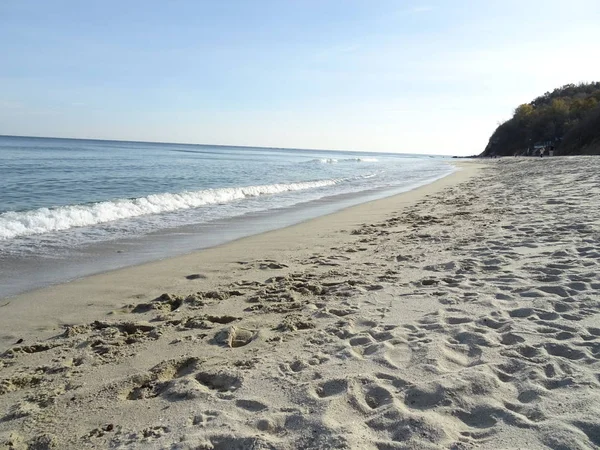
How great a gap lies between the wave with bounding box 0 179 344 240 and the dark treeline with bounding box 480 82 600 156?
34.8 meters

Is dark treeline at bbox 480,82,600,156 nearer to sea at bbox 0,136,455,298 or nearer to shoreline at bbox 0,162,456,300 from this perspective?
sea at bbox 0,136,455,298

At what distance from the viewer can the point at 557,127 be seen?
183 feet

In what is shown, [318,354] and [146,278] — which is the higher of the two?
[318,354]

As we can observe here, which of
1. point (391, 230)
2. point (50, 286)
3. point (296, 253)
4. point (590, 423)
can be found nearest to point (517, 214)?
point (391, 230)

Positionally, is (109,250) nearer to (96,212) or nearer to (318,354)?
(96,212)

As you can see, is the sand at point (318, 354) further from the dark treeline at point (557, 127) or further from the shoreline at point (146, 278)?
the dark treeline at point (557, 127)

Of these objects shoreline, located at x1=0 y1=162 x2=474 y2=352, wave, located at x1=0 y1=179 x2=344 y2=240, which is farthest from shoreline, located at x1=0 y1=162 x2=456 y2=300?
wave, located at x1=0 y1=179 x2=344 y2=240

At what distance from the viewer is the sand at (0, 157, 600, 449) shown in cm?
227

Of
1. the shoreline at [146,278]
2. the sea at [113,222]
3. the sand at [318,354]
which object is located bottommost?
the sea at [113,222]

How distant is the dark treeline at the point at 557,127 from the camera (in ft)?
130

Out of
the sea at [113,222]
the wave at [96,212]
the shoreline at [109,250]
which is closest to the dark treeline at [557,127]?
the sea at [113,222]

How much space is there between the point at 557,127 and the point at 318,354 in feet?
208

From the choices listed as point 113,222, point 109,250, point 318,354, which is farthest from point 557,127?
point 318,354

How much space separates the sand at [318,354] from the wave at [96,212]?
386 centimetres
